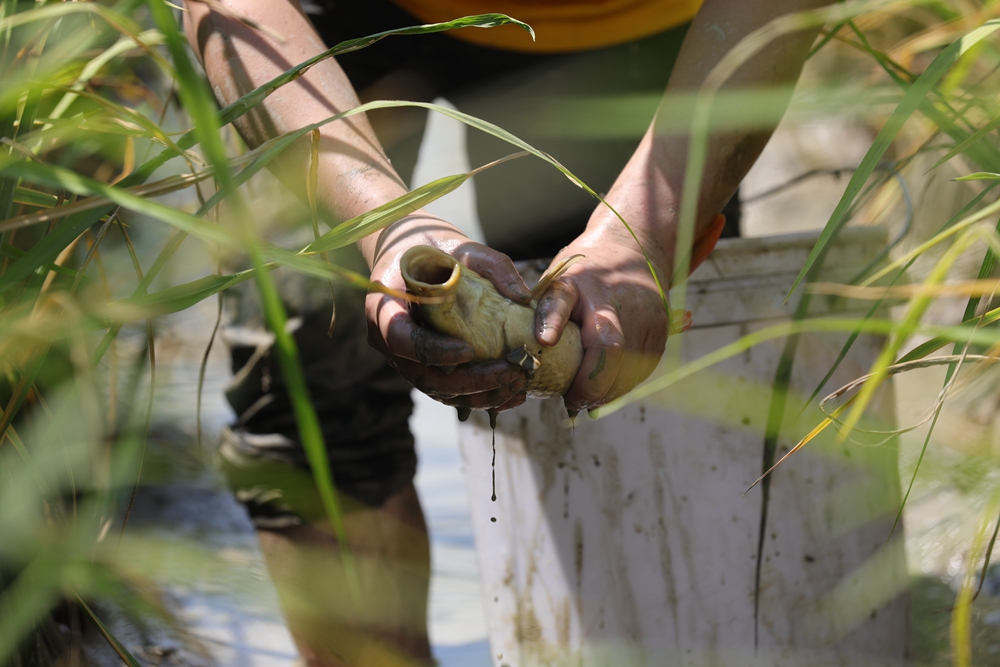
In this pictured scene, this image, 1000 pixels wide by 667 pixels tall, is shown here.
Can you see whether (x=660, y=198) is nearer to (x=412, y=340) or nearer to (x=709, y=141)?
(x=709, y=141)

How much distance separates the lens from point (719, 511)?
1227 millimetres

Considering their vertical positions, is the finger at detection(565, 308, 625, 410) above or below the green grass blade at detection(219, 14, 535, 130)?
below

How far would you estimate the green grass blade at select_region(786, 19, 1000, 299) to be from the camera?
2.16 feet

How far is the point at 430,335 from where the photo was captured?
0.70m

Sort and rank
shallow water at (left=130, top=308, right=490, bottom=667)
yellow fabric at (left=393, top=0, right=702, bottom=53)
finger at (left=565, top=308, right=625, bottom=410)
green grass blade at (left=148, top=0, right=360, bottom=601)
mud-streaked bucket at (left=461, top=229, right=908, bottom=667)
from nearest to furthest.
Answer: green grass blade at (left=148, top=0, right=360, bottom=601) < finger at (left=565, top=308, right=625, bottom=410) < mud-streaked bucket at (left=461, top=229, right=908, bottom=667) < yellow fabric at (left=393, top=0, right=702, bottom=53) < shallow water at (left=130, top=308, right=490, bottom=667)

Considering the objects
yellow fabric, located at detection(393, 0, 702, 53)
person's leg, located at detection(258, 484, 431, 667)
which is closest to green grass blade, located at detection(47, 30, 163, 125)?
yellow fabric, located at detection(393, 0, 702, 53)

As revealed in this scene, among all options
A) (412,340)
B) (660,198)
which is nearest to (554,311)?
(412,340)

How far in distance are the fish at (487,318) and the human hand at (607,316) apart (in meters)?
0.01

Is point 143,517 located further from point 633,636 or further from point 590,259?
point 590,259

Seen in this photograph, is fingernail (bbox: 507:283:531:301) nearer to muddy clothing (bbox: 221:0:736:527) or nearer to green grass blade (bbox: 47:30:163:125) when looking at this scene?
green grass blade (bbox: 47:30:163:125)

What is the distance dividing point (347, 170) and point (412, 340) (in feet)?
0.84

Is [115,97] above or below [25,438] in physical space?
above

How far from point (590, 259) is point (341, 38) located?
0.83 meters

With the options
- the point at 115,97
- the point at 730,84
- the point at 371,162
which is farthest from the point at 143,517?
the point at 730,84
